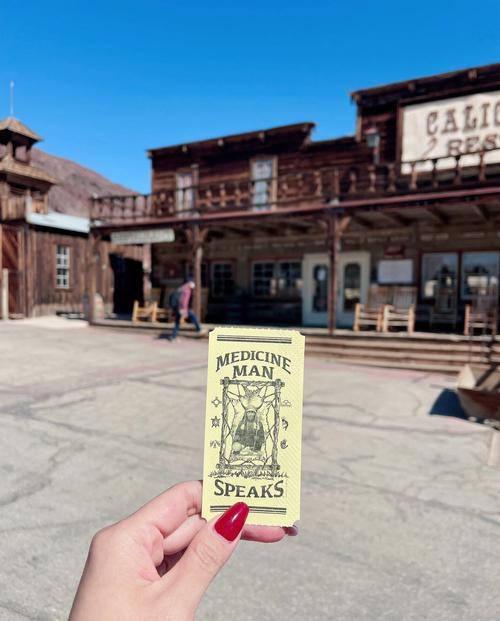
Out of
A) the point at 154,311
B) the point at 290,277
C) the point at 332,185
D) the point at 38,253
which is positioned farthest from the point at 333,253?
the point at 38,253

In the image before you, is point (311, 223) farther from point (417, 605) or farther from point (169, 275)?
point (417, 605)

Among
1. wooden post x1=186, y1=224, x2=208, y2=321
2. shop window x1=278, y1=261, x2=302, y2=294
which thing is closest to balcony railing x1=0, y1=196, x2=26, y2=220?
wooden post x1=186, y1=224, x2=208, y2=321

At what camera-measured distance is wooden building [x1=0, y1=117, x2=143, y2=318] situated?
17.9 meters

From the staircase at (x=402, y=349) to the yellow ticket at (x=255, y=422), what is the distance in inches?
366

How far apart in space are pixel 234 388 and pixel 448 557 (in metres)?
2.31

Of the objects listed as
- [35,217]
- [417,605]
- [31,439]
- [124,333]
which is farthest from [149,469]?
[35,217]

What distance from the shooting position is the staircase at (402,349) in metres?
10.1

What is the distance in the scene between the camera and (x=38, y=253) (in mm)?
18359

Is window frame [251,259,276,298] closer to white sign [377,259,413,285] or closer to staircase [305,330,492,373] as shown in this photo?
white sign [377,259,413,285]

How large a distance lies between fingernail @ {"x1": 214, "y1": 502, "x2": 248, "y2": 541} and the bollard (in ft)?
61.9

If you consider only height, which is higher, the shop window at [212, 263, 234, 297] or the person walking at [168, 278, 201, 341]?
the shop window at [212, 263, 234, 297]

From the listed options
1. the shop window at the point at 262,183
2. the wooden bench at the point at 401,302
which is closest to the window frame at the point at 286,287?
the shop window at the point at 262,183

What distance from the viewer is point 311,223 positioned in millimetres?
13758

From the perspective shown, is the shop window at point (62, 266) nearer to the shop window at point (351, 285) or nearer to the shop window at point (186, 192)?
the shop window at point (186, 192)
